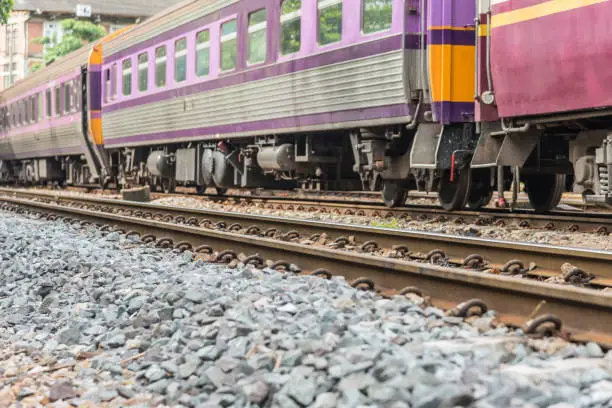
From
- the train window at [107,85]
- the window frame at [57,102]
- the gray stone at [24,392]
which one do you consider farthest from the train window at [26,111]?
the gray stone at [24,392]

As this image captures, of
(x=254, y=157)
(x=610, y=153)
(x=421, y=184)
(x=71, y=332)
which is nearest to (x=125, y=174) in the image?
(x=254, y=157)

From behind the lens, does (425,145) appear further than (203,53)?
No

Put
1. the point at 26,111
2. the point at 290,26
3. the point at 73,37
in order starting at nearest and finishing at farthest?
the point at 290,26 → the point at 26,111 → the point at 73,37

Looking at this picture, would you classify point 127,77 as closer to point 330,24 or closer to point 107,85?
point 107,85

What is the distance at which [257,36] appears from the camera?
13.0m

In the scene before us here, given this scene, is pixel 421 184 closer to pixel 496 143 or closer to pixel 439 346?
pixel 496 143

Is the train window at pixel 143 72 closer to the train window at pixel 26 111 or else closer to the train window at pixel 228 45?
the train window at pixel 228 45

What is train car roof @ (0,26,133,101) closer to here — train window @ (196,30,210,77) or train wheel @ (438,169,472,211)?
train window @ (196,30,210,77)

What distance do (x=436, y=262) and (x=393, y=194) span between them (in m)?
5.05

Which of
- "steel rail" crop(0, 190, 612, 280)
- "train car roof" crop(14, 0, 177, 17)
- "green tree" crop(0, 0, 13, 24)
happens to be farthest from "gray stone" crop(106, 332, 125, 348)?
"train car roof" crop(14, 0, 177, 17)

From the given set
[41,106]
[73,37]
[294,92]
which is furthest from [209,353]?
[73,37]

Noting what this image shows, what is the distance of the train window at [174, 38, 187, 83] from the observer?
15672mm

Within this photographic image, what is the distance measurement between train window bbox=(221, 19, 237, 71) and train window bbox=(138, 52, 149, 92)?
12.5ft

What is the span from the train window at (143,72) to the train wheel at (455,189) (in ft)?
28.6
